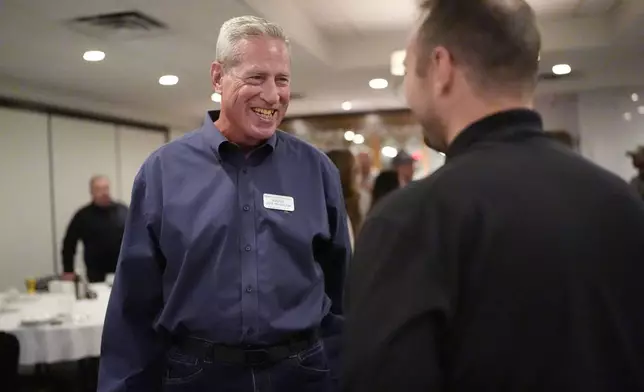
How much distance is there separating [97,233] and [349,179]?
118 inches

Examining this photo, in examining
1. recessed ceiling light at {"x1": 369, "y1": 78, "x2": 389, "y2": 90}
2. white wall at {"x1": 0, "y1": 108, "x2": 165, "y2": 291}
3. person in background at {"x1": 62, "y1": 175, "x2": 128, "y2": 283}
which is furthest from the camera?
recessed ceiling light at {"x1": 369, "y1": 78, "x2": 389, "y2": 90}

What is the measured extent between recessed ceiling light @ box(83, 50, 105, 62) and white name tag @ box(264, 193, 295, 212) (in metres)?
3.92

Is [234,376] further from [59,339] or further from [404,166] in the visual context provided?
[404,166]

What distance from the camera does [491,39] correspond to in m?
0.86

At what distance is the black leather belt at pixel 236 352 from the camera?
4.56 ft

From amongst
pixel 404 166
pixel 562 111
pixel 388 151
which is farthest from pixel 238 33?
pixel 388 151

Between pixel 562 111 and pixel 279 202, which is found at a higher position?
pixel 562 111

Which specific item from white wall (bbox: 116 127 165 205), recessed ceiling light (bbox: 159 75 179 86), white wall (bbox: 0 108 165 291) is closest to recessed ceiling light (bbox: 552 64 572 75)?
recessed ceiling light (bbox: 159 75 179 86)

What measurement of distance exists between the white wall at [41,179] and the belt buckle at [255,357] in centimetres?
526

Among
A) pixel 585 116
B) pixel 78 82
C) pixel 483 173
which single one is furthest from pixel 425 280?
pixel 585 116

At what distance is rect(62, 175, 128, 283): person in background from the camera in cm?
575

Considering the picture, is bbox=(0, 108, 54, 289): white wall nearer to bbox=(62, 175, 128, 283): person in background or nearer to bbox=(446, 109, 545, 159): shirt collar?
bbox=(62, 175, 128, 283): person in background

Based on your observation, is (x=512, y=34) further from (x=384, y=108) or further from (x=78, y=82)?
(x=384, y=108)

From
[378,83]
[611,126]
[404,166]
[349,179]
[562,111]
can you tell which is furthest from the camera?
[562,111]
